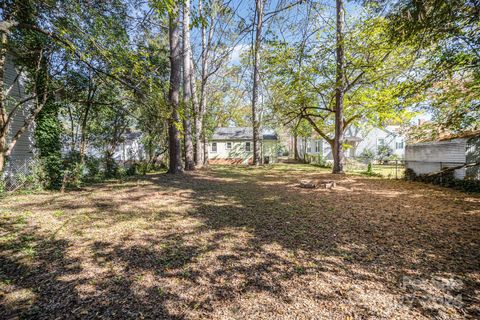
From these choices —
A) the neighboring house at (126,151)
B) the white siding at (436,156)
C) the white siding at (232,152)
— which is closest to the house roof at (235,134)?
the white siding at (232,152)

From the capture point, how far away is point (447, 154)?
29.1 ft

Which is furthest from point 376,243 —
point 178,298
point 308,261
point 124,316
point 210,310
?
point 124,316

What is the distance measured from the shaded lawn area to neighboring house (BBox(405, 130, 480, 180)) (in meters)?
3.49

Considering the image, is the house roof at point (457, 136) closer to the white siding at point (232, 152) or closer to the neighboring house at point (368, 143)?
the neighboring house at point (368, 143)

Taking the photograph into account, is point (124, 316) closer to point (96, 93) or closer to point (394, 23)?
point (394, 23)

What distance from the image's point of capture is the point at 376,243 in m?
3.56

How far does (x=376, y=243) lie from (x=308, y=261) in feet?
4.93

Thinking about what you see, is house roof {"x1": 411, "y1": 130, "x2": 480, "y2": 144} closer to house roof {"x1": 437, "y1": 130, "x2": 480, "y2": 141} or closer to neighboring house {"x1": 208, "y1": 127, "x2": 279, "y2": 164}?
house roof {"x1": 437, "y1": 130, "x2": 480, "y2": 141}

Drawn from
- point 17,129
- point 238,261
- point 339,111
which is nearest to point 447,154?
point 339,111

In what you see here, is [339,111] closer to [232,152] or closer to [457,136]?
[457,136]

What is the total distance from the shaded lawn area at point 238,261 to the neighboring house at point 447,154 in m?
3.49

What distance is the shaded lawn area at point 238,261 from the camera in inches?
83.0

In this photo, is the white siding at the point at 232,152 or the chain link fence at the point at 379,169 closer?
the chain link fence at the point at 379,169

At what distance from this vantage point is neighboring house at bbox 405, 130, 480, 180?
26.3 ft
